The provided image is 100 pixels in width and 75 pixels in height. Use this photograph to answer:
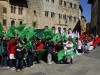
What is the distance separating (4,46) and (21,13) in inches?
1602

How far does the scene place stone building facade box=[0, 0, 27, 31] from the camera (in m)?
55.3

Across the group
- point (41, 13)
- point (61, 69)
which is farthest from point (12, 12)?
point (61, 69)

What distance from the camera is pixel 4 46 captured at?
1891cm

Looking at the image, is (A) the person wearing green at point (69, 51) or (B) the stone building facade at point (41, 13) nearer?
(A) the person wearing green at point (69, 51)

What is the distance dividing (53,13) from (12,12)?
39.6 feet

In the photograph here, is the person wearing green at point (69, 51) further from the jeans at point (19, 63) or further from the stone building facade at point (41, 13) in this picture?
the stone building facade at point (41, 13)

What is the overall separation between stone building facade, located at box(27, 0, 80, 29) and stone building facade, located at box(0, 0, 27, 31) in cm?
196

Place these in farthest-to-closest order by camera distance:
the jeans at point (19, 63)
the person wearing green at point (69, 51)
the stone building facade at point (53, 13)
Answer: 1. the stone building facade at point (53, 13)
2. the person wearing green at point (69, 51)
3. the jeans at point (19, 63)

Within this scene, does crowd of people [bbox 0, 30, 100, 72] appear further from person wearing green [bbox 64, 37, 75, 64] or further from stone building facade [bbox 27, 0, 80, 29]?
stone building facade [bbox 27, 0, 80, 29]

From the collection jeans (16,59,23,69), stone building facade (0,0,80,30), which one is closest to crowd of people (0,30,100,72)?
jeans (16,59,23,69)

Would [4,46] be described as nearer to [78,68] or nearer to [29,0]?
[78,68]

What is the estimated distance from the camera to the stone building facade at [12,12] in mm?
55281

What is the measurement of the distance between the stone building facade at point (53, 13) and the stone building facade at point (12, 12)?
1961 mm

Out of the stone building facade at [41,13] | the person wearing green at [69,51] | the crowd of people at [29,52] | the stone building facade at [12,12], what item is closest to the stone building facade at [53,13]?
the stone building facade at [41,13]
